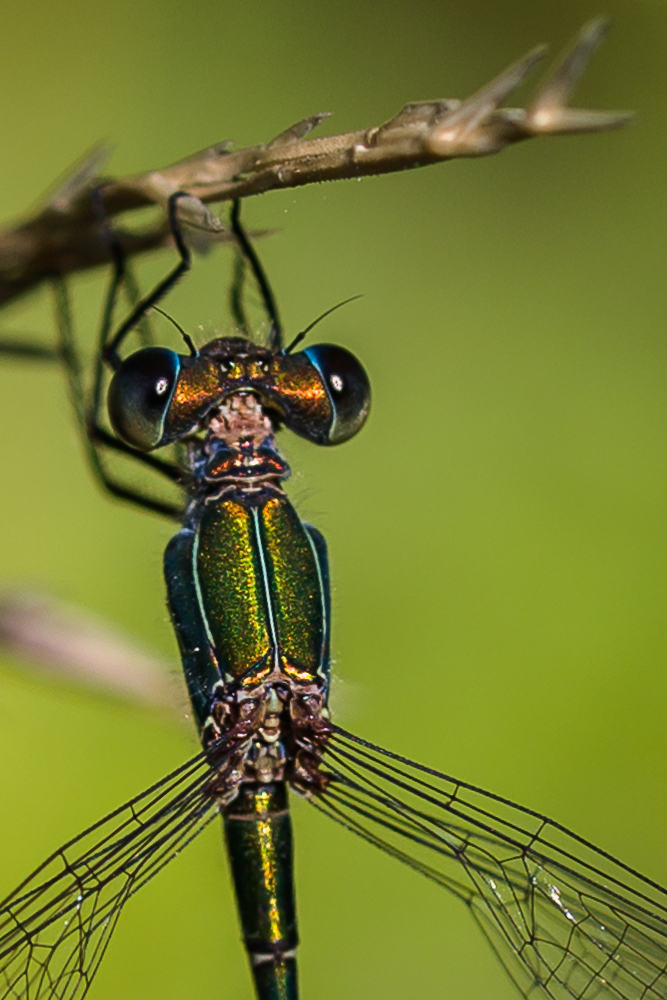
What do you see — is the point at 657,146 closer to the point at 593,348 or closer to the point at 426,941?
the point at 593,348

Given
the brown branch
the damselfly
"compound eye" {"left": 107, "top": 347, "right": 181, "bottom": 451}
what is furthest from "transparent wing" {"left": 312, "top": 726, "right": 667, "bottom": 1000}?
the brown branch

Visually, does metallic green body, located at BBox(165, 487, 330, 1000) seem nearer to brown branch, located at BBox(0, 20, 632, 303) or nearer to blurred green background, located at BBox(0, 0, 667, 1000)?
brown branch, located at BBox(0, 20, 632, 303)

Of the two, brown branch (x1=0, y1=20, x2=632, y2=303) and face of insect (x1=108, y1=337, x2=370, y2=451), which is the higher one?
face of insect (x1=108, y1=337, x2=370, y2=451)

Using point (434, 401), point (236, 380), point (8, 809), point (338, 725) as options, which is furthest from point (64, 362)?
point (434, 401)

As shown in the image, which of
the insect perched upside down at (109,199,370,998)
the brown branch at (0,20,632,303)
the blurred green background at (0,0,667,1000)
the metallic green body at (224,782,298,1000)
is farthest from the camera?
the blurred green background at (0,0,667,1000)

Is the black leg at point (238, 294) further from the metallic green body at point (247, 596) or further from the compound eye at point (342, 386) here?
the metallic green body at point (247, 596)

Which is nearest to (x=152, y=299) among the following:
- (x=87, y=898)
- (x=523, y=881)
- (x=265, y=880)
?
(x=87, y=898)

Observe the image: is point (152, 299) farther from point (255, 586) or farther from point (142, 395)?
point (255, 586)
